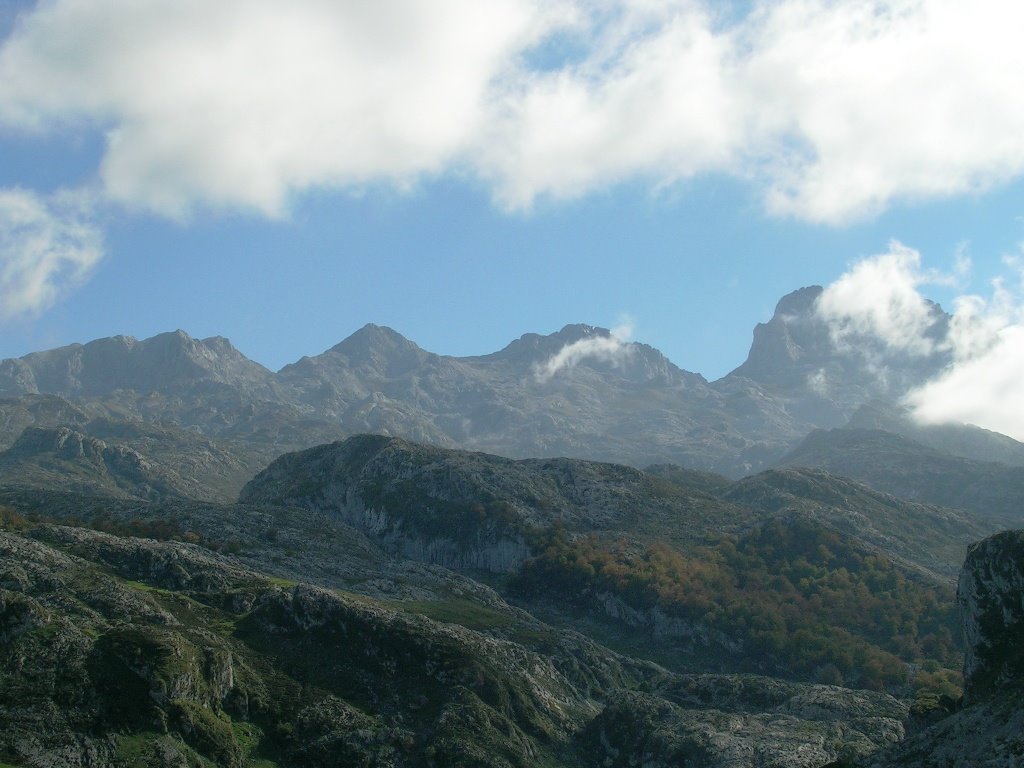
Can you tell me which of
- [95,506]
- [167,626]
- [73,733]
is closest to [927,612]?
[167,626]

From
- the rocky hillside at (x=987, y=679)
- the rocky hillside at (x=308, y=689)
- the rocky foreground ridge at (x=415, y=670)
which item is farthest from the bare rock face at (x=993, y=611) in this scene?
the rocky hillside at (x=308, y=689)

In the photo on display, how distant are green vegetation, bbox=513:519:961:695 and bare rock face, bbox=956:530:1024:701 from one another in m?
64.3

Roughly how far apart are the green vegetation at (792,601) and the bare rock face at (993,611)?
64311mm

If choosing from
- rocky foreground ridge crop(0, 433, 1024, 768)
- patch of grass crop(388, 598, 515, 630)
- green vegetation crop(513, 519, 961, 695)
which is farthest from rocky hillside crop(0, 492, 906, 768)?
green vegetation crop(513, 519, 961, 695)

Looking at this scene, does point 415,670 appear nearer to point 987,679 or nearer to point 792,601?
point 987,679

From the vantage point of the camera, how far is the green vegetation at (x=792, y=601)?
148m

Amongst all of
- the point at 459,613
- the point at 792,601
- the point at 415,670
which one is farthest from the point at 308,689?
the point at 792,601

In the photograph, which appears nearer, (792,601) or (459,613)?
(459,613)

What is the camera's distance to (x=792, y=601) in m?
176

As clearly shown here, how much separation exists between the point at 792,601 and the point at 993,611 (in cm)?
11094

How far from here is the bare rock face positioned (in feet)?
214

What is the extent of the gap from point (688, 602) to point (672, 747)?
8071 centimetres

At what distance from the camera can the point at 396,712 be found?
85.3 m

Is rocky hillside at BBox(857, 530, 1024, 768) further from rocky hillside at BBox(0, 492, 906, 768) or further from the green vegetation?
the green vegetation
